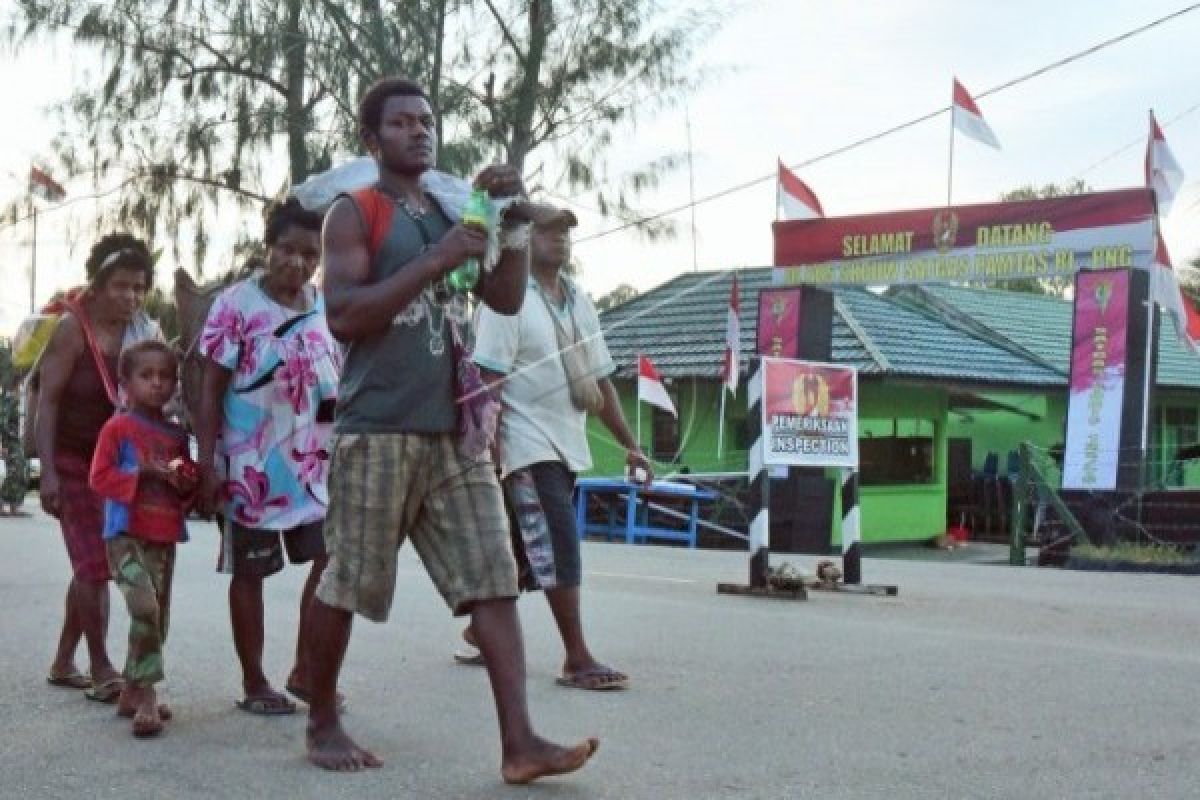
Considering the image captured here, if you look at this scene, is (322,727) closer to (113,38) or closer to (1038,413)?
(113,38)

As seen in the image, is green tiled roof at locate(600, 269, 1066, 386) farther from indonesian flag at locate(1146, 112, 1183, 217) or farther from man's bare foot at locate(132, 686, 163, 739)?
A: man's bare foot at locate(132, 686, 163, 739)

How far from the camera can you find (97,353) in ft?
19.1

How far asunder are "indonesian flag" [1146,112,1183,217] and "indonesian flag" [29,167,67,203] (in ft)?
51.8

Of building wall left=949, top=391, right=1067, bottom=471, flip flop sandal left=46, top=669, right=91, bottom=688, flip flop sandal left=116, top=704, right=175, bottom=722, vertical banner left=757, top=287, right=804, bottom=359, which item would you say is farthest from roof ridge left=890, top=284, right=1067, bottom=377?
flip flop sandal left=116, top=704, right=175, bottom=722

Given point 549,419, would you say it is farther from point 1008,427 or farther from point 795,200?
point 1008,427

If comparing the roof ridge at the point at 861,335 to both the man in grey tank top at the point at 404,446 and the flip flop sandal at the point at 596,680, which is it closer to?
the flip flop sandal at the point at 596,680

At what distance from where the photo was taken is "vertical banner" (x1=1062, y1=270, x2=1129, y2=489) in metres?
17.9

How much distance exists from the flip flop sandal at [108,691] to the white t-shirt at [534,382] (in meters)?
1.58

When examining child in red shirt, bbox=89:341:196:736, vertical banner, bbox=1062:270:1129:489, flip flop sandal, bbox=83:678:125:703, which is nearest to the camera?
child in red shirt, bbox=89:341:196:736

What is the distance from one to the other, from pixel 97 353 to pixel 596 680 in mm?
2214

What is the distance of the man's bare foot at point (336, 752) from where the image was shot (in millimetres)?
4402

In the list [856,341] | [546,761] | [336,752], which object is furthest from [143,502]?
[856,341]

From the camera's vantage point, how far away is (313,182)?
182 inches

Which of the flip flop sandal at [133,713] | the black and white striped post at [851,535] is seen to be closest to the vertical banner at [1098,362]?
the black and white striped post at [851,535]
